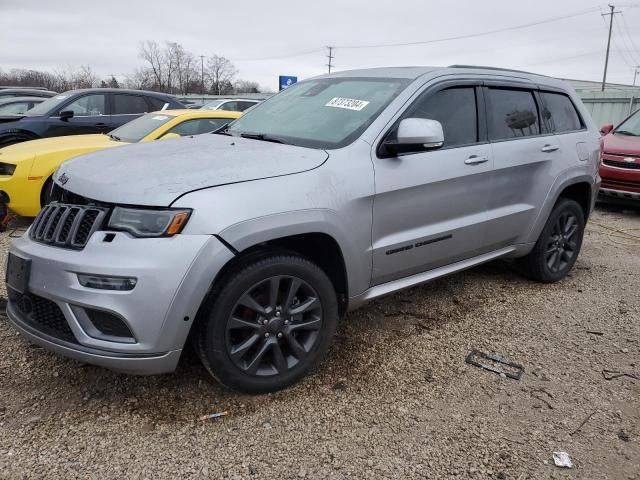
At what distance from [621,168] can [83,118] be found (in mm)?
8093

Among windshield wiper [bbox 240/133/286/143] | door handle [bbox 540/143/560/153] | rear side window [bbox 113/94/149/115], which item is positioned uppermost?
rear side window [bbox 113/94/149/115]

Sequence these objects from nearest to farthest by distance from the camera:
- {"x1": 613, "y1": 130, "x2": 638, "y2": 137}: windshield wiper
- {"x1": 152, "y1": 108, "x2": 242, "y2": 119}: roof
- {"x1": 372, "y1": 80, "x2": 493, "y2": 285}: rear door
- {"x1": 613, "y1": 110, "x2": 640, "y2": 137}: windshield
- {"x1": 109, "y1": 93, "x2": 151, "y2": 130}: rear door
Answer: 1. {"x1": 372, "y1": 80, "x2": 493, "y2": 285}: rear door
2. {"x1": 152, "y1": 108, "x2": 242, "y2": 119}: roof
3. {"x1": 109, "y1": 93, "x2": 151, "y2": 130}: rear door
4. {"x1": 613, "y1": 130, "x2": 638, "y2": 137}: windshield wiper
5. {"x1": 613, "y1": 110, "x2": 640, "y2": 137}: windshield

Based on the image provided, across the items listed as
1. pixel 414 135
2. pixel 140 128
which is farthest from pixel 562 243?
pixel 140 128

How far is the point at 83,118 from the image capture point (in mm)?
8039

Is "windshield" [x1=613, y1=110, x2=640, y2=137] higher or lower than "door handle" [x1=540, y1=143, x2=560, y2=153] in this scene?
higher

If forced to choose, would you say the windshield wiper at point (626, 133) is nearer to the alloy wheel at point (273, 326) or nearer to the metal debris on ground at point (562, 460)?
the metal debris on ground at point (562, 460)

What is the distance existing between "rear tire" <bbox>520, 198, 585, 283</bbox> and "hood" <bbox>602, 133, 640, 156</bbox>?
3.85m

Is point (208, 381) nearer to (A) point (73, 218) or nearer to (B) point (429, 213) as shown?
(A) point (73, 218)

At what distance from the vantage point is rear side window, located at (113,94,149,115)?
842cm

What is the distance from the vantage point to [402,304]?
4152 mm

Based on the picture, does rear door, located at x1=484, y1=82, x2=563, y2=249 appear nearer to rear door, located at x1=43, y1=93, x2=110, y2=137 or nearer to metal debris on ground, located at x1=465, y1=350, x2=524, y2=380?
metal debris on ground, located at x1=465, y1=350, x2=524, y2=380

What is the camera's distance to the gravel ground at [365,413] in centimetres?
234

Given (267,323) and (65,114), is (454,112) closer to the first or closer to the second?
(267,323)

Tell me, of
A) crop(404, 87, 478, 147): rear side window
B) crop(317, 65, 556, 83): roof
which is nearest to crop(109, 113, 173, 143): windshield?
crop(317, 65, 556, 83): roof
